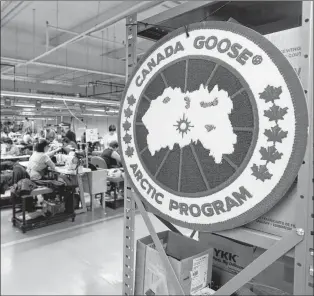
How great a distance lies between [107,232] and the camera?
466 centimetres

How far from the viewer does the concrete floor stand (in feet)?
10.1

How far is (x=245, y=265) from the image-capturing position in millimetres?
1197

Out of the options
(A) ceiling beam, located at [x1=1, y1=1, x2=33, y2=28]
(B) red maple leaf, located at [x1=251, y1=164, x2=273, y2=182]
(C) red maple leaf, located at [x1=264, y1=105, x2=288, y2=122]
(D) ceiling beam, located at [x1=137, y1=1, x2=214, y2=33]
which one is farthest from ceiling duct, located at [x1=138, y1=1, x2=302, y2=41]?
(A) ceiling beam, located at [x1=1, y1=1, x2=33, y2=28]

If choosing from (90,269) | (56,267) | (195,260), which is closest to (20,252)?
(56,267)

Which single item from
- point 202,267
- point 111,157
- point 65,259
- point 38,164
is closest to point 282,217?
point 202,267

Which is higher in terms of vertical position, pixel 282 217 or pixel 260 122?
pixel 260 122

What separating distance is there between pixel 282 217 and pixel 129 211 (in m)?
0.60

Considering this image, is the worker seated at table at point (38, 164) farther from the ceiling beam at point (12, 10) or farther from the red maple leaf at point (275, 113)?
the red maple leaf at point (275, 113)

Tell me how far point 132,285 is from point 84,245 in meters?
3.24

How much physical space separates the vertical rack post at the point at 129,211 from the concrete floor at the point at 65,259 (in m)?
2.06

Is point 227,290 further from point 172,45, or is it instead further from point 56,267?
point 56,267

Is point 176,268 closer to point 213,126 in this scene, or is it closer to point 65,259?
point 213,126

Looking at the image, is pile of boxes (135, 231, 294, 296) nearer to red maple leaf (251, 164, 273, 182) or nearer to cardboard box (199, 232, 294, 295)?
cardboard box (199, 232, 294, 295)

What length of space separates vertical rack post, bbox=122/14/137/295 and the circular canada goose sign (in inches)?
4.1
